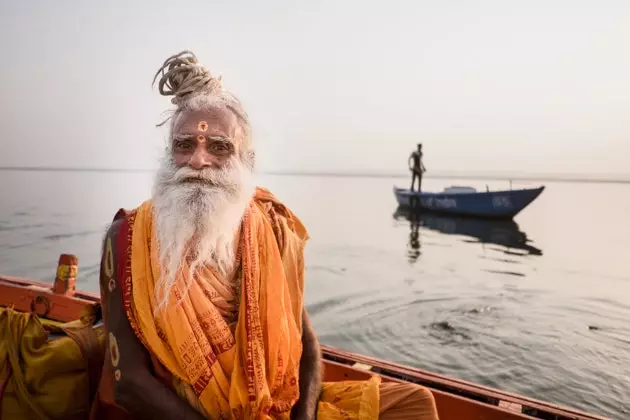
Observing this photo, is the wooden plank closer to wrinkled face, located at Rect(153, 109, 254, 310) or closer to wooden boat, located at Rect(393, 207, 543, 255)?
wrinkled face, located at Rect(153, 109, 254, 310)

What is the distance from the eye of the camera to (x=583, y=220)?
2600cm

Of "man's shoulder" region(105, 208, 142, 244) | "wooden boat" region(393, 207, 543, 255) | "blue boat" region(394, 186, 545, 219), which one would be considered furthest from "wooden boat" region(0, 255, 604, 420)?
"blue boat" region(394, 186, 545, 219)

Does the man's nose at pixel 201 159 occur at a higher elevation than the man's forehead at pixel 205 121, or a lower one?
lower

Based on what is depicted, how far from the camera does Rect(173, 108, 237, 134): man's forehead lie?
213 cm

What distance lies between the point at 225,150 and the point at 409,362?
455 cm

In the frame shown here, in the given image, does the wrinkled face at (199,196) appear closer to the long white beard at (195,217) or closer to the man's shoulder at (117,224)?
the long white beard at (195,217)

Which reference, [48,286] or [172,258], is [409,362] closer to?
[48,286]

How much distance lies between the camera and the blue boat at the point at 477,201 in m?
19.7

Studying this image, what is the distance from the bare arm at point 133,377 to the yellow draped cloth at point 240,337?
45 millimetres

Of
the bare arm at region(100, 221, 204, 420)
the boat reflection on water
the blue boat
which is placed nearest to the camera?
the bare arm at region(100, 221, 204, 420)

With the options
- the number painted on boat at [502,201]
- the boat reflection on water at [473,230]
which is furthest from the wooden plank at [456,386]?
the number painted on boat at [502,201]

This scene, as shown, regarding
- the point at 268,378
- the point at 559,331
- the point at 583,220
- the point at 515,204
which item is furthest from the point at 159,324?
the point at 583,220

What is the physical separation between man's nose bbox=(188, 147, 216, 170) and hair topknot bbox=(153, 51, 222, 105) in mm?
288

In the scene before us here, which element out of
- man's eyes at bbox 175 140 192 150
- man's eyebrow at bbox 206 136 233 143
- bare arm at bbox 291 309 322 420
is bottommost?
bare arm at bbox 291 309 322 420
